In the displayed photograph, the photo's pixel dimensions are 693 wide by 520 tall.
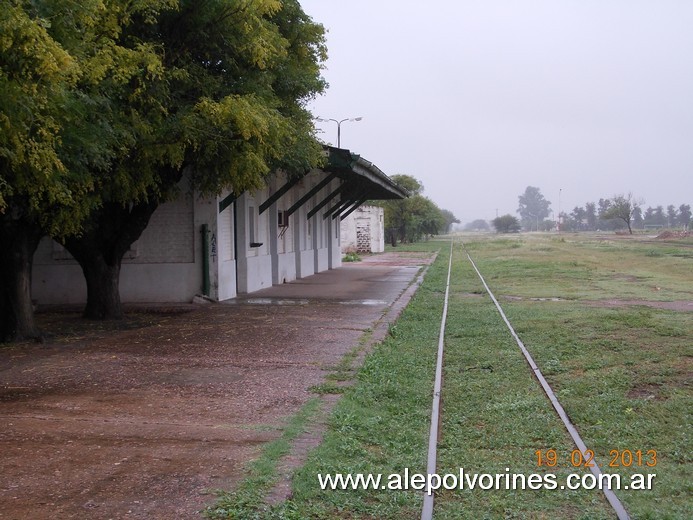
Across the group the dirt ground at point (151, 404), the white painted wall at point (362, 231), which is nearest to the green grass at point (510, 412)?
the dirt ground at point (151, 404)

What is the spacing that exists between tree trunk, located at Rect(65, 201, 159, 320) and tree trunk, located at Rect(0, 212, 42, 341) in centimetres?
253

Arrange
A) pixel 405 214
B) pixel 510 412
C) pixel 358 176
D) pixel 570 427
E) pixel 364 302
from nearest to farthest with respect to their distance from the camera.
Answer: pixel 570 427 < pixel 510 412 < pixel 364 302 < pixel 358 176 < pixel 405 214

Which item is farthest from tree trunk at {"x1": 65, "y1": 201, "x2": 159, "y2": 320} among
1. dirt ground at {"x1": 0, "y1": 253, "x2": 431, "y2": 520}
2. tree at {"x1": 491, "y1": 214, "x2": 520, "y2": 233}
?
tree at {"x1": 491, "y1": 214, "x2": 520, "y2": 233}

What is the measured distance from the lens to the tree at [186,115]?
12.6 meters

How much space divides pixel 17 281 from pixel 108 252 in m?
3.18

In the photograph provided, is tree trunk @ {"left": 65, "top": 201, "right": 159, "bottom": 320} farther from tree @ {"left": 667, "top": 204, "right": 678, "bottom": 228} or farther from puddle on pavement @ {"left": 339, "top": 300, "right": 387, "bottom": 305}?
tree @ {"left": 667, "top": 204, "right": 678, "bottom": 228}

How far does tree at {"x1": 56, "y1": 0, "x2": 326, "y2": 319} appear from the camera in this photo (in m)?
12.6

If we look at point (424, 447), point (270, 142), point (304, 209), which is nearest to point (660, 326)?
point (270, 142)

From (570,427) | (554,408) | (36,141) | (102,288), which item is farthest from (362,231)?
(570,427)

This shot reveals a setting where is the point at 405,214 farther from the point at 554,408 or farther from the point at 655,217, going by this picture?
the point at 655,217

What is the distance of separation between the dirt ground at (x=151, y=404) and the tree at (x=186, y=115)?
77.6 inches

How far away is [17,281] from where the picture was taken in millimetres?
12695

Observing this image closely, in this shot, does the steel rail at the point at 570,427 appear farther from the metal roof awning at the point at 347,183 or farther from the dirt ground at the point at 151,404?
the metal roof awning at the point at 347,183

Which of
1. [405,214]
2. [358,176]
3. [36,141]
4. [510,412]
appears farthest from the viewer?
[405,214]
